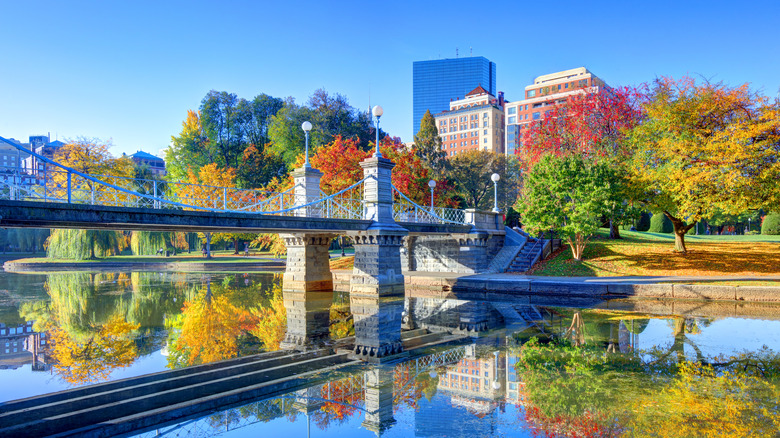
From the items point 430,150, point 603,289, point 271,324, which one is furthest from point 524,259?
point 430,150

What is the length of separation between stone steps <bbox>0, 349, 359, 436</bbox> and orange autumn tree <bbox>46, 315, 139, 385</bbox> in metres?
1.07

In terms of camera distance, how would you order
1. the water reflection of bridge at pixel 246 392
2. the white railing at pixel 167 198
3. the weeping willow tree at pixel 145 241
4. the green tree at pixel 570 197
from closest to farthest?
the water reflection of bridge at pixel 246 392 < the white railing at pixel 167 198 < the green tree at pixel 570 197 < the weeping willow tree at pixel 145 241

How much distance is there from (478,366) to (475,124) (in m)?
97.6

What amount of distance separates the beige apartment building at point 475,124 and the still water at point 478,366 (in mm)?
82842

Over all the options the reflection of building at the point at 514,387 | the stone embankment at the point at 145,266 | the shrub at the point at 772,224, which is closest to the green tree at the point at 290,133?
the stone embankment at the point at 145,266

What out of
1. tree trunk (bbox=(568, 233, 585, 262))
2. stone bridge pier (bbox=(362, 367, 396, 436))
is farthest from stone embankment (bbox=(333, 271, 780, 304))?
stone bridge pier (bbox=(362, 367, 396, 436))

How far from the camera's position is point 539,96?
9012 centimetres

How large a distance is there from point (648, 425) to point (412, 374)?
3.95 meters

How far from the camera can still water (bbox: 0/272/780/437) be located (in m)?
6.55

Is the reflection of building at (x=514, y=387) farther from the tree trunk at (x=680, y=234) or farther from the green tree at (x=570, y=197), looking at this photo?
the tree trunk at (x=680, y=234)

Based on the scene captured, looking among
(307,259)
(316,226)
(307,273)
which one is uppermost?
(316,226)

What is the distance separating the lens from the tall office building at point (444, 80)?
589 ft

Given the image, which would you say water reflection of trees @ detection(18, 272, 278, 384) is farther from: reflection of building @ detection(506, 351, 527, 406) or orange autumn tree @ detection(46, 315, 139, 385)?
reflection of building @ detection(506, 351, 527, 406)

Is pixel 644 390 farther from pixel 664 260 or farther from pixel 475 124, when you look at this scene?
pixel 475 124
